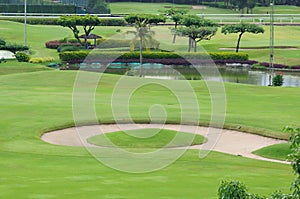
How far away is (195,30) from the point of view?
97000mm

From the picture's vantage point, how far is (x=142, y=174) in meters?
23.8

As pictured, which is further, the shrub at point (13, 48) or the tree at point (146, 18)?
the tree at point (146, 18)

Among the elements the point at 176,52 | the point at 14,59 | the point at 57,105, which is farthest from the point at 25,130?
the point at 176,52

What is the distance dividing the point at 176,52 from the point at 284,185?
243ft

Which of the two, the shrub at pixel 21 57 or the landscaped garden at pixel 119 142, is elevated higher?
the landscaped garden at pixel 119 142

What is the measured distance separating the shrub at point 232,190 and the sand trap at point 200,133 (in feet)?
63.0

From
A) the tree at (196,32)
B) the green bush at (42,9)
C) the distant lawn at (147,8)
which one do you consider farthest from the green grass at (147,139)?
the distant lawn at (147,8)

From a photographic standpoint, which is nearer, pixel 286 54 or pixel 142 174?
pixel 142 174

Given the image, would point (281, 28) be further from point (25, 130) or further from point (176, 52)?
point (25, 130)

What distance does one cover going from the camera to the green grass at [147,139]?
33.0m

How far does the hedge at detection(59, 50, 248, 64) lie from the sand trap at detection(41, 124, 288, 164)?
170 ft

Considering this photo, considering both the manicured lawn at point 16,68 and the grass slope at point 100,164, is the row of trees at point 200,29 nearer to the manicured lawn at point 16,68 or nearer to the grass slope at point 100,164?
Answer: the manicured lawn at point 16,68

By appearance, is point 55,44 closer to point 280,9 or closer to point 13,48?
point 13,48

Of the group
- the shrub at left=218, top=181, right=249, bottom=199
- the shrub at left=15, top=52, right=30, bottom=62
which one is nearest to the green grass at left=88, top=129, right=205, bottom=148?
the shrub at left=218, top=181, right=249, bottom=199
